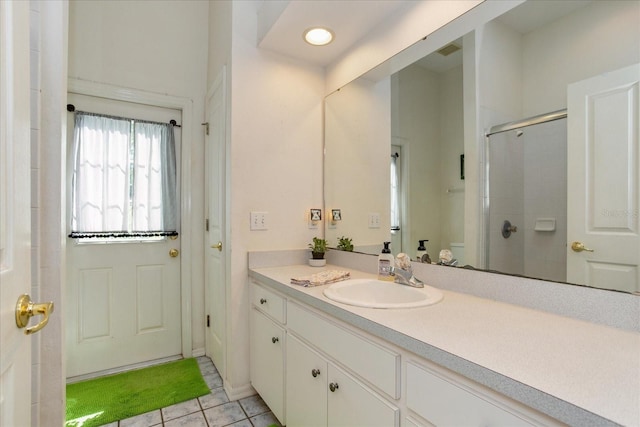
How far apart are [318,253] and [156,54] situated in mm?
1954

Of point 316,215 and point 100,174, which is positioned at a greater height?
point 100,174

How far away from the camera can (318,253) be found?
201cm

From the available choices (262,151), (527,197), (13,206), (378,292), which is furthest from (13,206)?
(527,197)

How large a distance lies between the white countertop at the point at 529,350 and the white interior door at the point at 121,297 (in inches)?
69.9

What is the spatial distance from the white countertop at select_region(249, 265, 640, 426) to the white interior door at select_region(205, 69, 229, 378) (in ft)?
3.68

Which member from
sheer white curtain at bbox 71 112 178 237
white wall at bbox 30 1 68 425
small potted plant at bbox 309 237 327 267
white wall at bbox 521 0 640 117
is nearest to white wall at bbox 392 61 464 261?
white wall at bbox 521 0 640 117

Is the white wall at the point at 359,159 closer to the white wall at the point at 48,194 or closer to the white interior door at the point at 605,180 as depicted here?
the white interior door at the point at 605,180

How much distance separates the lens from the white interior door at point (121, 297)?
7.11 ft

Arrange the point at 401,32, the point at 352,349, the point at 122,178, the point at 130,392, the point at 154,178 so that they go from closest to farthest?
1. the point at 352,349
2. the point at 401,32
3. the point at 130,392
4. the point at 122,178
5. the point at 154,178

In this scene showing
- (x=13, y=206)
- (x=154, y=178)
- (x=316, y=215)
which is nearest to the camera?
(x=13, y=206)

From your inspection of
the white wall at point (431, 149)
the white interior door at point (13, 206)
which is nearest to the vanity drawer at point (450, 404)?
the white wall at point (431, 149)

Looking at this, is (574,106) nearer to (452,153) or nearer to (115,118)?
(452,153)

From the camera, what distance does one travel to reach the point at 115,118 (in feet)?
7.45

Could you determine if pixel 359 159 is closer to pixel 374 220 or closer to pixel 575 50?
pixel 374 220
